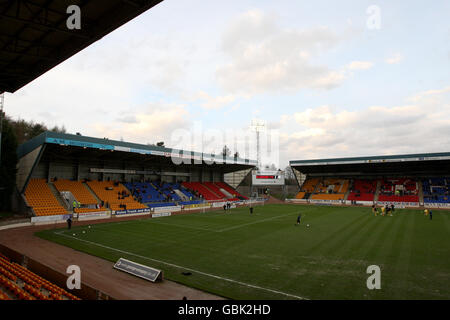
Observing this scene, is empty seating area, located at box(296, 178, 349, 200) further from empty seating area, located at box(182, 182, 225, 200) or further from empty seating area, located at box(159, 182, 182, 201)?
empty seating area, located at box(159, 182, 182, 201)

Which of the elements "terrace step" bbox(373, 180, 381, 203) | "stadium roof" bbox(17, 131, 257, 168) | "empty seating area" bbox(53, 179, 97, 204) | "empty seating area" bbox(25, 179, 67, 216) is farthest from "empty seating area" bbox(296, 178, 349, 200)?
"empty seating area" bbox(25, 179, 67, 216)

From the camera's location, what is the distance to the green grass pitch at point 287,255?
11672 mm

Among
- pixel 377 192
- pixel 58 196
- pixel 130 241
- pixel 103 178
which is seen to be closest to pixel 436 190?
pixel 377 192

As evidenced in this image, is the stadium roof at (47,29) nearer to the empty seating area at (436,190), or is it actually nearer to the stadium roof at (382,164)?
the stadium roof at (382,164)

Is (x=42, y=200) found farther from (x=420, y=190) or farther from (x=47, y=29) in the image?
(x=420, y=190)

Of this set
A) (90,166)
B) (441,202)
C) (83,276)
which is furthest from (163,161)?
(441,202)

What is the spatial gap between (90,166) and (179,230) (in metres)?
27.7

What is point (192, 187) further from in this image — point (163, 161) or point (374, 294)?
point (374, 294)

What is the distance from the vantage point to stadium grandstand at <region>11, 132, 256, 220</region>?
33.2 meters

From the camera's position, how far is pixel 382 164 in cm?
5953

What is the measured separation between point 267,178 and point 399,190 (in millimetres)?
30123

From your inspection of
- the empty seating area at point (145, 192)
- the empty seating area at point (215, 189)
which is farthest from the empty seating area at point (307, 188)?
the empty seating area at point (145, 192)

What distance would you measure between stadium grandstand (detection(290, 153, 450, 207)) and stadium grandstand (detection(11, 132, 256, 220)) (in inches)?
818

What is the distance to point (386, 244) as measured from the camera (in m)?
19.8
